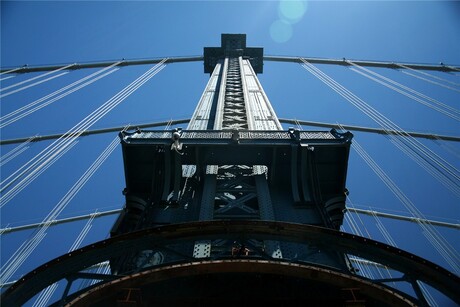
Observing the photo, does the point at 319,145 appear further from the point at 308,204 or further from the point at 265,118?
the point at 265,118

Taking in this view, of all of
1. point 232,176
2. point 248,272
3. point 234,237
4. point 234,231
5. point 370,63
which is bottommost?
point 232,176

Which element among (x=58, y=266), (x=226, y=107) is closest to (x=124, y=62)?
(x=226, y=107)

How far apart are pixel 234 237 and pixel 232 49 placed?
99.1 ft

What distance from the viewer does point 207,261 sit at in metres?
5.45

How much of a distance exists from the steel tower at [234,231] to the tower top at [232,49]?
1875 centimetres

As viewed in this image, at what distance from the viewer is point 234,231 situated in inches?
238

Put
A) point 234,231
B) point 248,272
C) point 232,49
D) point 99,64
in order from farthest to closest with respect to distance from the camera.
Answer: point 232,49
point 99,64
point 234,231
point 248,272

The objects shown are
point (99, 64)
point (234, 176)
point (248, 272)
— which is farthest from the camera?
point (99, 64)

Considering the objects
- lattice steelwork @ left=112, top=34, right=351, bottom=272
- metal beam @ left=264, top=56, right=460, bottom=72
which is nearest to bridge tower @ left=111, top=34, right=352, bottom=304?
lattice steelwork @ left=112, top=34, right=351, bottom=272

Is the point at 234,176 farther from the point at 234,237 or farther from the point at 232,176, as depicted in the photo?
the point at 234,237

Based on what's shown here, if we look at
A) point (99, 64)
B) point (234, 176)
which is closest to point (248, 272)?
point (234, 176)

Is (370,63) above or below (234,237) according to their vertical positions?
above

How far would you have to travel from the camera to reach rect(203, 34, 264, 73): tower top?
3475cm

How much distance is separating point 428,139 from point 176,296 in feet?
64.6
